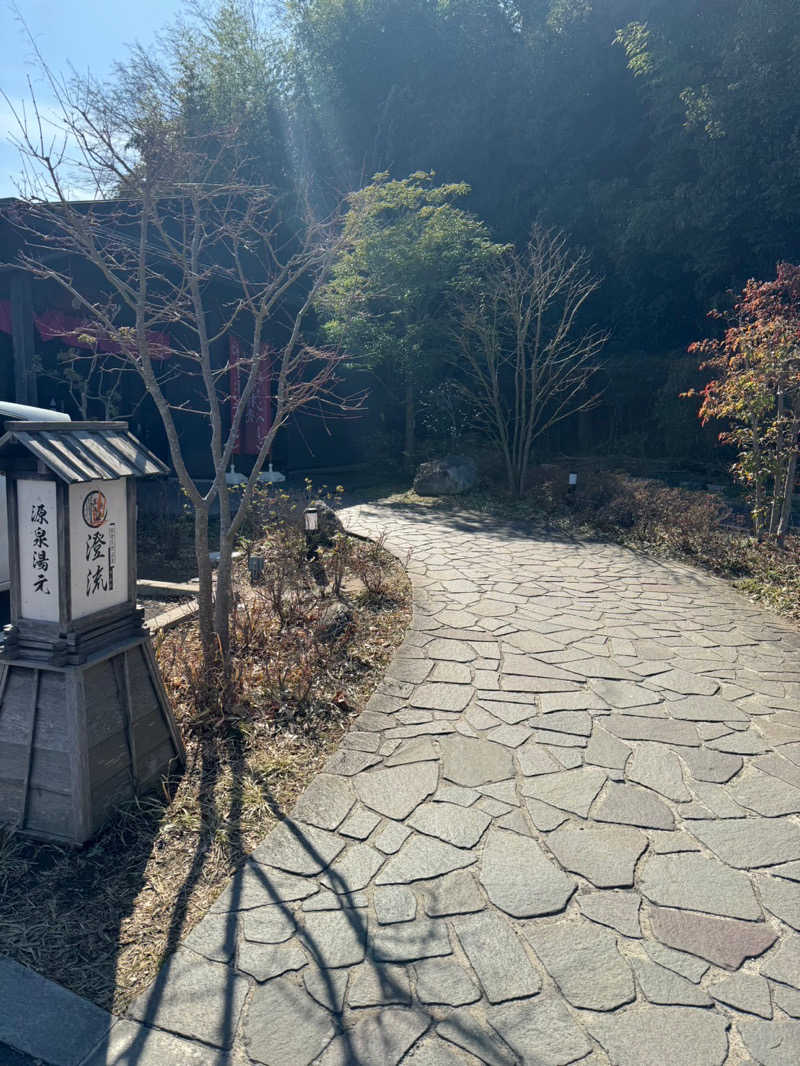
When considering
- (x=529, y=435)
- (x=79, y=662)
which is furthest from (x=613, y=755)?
(x=529, y=435)

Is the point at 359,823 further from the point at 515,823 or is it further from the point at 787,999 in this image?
the point at 787,999

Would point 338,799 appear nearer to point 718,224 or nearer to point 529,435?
point 529,435

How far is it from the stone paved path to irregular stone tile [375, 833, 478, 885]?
1cm

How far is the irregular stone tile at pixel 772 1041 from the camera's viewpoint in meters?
2.03

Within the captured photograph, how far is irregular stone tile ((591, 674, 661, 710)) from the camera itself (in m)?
4.45

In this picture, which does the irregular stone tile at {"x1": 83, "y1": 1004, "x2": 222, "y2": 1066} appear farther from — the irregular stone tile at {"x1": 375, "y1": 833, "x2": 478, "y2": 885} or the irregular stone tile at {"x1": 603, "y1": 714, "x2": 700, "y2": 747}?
the irregular stone tile at {"x1": 603, "y1": 714, "x2": 700, "y2": 747}

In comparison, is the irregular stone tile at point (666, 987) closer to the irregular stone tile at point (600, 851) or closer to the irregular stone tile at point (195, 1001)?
the irregular stone tile at point (600, 851)

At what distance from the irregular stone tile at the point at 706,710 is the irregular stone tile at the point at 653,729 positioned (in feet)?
0.42

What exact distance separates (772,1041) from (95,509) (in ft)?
9.95

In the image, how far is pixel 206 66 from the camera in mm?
18500

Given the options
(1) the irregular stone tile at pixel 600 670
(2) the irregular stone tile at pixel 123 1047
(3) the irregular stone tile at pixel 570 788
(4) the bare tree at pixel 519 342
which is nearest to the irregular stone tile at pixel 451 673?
(1) the irregular stone tile at pixel 600 670

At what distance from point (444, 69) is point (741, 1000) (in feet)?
75.7

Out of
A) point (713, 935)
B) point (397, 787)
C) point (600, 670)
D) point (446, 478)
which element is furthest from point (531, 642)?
point (446, 478)

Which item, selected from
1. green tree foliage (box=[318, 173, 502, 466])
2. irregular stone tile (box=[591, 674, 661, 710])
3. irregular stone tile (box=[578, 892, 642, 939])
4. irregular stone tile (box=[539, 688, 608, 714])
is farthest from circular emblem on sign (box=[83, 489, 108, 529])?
green tree foliage (box=[318, 173, 502, 466])
